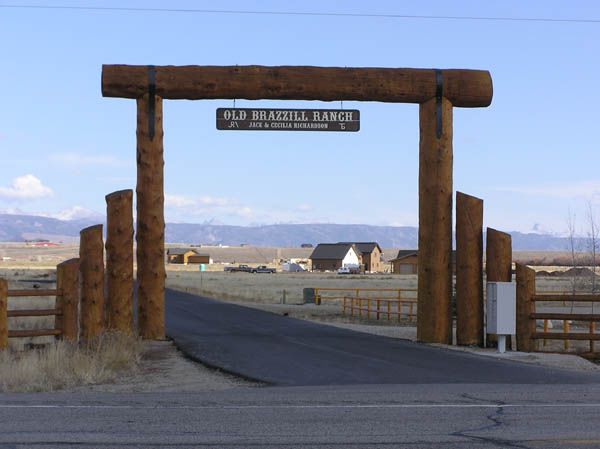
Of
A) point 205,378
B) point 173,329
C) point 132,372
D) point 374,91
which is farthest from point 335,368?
point 173,329

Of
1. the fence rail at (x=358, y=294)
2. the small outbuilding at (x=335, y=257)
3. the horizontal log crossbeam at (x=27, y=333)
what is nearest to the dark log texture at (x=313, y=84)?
the horizontal log crossbeam at (x=27, y=333)

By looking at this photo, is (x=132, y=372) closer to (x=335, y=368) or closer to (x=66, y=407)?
(x=335, y=368)

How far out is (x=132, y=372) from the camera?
1422cm

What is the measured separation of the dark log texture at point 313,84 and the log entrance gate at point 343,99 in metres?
0.02

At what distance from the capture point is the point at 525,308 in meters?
17.2

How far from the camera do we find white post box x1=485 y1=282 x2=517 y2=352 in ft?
55.8

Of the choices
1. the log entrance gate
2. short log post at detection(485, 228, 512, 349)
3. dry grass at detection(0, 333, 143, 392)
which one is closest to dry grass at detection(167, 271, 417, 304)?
the log entrance gate

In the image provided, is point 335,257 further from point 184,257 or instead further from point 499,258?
point 499,258

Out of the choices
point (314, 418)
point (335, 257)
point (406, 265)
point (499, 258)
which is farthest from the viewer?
point (335, 257)

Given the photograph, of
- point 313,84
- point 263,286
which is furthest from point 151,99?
point 263,286

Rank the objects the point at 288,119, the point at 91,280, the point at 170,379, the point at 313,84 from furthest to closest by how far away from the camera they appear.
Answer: the point at 288,119 → the point at 313,84 → the point at 91,280 → the point at 170,379

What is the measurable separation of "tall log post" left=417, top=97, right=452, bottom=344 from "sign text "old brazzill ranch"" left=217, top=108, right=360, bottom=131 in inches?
64.4

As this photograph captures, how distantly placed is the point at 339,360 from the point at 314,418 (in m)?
6.02

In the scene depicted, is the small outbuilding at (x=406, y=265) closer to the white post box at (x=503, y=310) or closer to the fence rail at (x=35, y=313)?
the white post box at (x=503, y=310)
